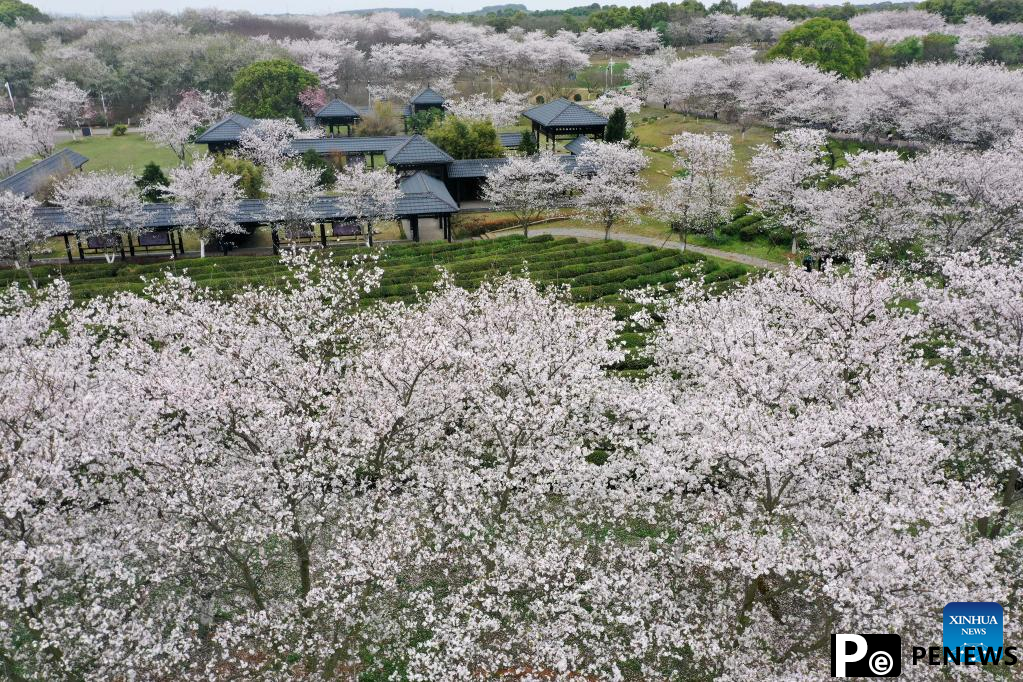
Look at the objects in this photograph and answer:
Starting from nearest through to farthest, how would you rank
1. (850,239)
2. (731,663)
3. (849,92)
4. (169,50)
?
(731,663), (850,239), (849,92), (169,50)

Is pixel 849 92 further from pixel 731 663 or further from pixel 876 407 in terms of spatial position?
pixel 731 663

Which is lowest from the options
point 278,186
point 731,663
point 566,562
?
point 731,663

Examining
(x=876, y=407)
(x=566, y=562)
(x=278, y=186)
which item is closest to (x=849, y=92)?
(x=278, y=186)

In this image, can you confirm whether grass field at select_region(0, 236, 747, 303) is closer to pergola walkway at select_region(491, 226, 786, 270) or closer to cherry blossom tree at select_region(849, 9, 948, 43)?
pergola walkway at select_region(491, 226, 786, 270)

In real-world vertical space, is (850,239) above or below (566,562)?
above

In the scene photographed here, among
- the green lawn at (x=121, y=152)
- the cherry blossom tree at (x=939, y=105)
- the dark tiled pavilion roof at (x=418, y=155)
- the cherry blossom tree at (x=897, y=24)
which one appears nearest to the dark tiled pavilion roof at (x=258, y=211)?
the dark tiled pavilion roof at (x=418, y=155)

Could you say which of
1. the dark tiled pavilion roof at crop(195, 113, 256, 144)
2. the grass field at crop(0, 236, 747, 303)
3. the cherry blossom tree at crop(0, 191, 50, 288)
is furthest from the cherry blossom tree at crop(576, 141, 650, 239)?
the cherry blossom tree at crop(0, 191, 50, 288)
